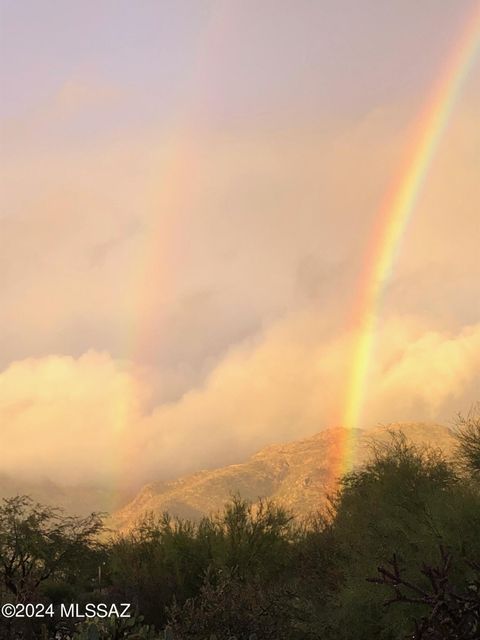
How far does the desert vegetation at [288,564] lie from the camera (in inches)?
458

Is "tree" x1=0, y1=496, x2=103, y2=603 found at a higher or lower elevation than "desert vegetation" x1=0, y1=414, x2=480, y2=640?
higher

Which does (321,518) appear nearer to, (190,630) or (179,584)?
(179,584)

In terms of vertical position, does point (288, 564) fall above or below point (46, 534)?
below

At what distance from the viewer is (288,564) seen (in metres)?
33.4

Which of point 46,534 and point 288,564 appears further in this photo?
point 46,534

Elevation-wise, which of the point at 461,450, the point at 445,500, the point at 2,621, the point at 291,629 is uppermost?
the point at 461,450

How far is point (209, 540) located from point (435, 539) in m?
20.2

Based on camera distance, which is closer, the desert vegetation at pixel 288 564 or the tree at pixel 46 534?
the desert vegetation at pixel 288 564

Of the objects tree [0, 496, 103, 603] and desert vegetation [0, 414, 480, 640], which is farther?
tree [0, 496, 103, 603]

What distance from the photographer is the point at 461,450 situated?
2741 centimetres

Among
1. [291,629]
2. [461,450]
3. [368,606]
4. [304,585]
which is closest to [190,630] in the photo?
[291,629]

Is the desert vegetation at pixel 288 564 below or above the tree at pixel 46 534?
below

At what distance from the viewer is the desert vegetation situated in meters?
11.6

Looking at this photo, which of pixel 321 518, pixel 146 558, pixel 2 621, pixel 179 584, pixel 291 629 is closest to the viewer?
pixel 2 621
